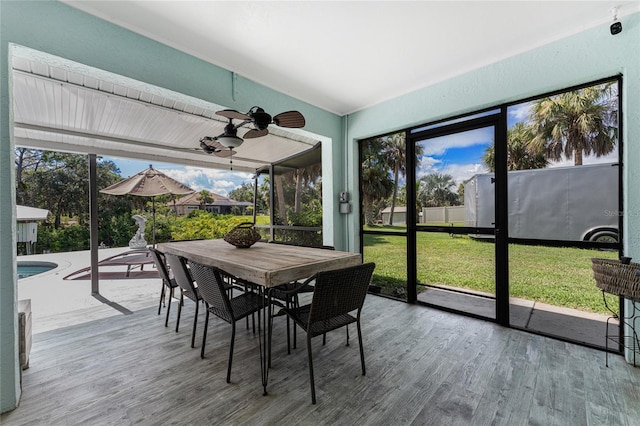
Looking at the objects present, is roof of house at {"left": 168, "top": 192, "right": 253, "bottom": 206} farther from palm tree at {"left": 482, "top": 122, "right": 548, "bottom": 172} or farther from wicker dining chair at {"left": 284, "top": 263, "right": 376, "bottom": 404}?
palm tree at {"left": 482, "top": 122, "right": 548, "bottom": 172}

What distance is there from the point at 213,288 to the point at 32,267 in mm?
6293

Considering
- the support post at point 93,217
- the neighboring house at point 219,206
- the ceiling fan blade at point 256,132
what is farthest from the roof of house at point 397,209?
the support post at point 93,217

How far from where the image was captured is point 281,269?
1771 mm

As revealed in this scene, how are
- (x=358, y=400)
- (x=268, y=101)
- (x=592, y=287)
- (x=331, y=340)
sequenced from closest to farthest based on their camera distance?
1. (x=358, y=400)
2. (x=331, y=340)
3. (x=592, y=287)
4. (x=268, y=101)

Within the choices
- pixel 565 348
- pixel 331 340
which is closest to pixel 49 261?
pixel 331 340

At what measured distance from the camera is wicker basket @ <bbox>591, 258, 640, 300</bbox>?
1795 millimetres

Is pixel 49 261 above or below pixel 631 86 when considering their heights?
below

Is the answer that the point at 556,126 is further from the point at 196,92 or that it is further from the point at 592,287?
the point at 196,92

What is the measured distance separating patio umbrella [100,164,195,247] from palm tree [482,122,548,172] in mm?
5233

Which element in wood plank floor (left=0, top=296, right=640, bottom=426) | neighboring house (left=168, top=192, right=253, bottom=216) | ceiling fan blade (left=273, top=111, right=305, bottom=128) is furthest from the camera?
neighboring house (left=168, top=192, right=253, bottom=216)

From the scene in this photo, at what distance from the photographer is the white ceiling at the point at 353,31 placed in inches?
79.8

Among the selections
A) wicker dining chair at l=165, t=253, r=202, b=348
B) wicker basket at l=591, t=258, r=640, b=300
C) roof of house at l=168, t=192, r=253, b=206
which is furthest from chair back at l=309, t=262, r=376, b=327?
roof of house at l=168, t=192, r=253, b=206

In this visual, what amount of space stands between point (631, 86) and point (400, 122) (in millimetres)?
A: 2053

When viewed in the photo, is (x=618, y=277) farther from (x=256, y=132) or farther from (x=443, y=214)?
(x=256, y=132)
